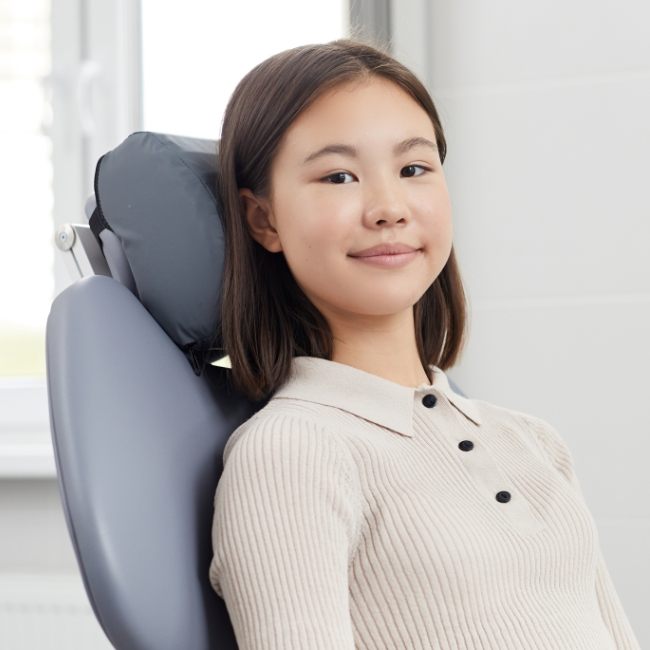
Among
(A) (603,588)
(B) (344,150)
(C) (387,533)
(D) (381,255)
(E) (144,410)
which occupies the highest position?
(B) (344,150)

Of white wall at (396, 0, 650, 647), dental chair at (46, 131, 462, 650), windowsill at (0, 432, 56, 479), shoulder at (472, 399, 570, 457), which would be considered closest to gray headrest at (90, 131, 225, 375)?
dental chair at (46, 131, 462, 650)

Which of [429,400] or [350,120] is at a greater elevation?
[350,120]

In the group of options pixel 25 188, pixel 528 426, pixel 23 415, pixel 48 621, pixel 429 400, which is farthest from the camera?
pixel 25 188

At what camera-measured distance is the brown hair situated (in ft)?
3.47

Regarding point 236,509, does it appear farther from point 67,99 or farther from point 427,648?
point 67,99

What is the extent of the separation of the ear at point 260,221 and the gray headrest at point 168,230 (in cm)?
5

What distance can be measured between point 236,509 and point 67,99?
1.79 m

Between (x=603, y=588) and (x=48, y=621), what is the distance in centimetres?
139

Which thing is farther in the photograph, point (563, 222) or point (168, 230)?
point (563, 222)

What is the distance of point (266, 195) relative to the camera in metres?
1.09

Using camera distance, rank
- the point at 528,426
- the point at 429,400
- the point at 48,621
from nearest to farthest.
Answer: the point at 429,400 → the point at 528,426 → the point at 48,621

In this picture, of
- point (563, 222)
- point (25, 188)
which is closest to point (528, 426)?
point (563, 222)

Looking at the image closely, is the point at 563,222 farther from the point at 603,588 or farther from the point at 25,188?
the point at 25,188

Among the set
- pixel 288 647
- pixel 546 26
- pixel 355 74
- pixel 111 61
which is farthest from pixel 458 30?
pixel 288 647
